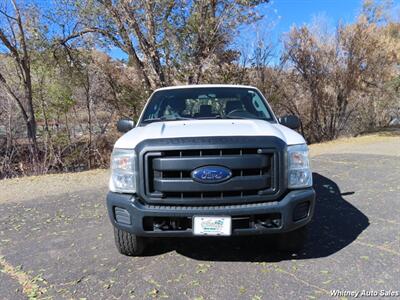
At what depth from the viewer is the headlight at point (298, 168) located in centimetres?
323

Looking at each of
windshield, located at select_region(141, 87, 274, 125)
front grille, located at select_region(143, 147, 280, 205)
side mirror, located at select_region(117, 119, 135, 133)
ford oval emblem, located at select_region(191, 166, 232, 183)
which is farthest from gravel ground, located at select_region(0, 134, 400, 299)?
windshield, located at select_region(141, 87, 274, 125)

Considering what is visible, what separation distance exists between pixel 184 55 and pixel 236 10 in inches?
79.3

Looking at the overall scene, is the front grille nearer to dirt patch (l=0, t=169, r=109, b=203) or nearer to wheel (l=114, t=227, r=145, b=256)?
wheel (l=114, t=227, r=145, b=256)

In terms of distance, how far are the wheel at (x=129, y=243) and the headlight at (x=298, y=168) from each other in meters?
1.58

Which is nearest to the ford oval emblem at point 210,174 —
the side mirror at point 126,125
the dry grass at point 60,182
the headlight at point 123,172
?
the headlight at point 123,172

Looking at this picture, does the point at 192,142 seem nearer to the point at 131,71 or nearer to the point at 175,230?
the point at 175,230

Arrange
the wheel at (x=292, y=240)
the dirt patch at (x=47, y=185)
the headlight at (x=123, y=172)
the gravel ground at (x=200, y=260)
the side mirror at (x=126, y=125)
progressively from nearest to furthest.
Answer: the gravel ground at (x=200, y=260), the headlight at (x=123, y=172), the wheel at (x=292, y=240), the side mirror at (x=126, y=125), the dirt patch at (x=47, y=185)

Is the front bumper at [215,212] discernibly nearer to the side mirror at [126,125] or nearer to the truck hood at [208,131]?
the truck hood at [208,131]

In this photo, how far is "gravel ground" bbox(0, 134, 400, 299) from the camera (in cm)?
306

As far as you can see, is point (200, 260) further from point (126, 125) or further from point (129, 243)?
point (126, 125)

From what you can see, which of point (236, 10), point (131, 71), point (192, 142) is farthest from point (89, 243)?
point (131, 71)

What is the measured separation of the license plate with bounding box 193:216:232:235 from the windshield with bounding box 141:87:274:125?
60.7 inches

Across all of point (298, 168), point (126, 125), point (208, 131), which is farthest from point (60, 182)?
point (298, 168)

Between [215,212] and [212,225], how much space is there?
117mm
